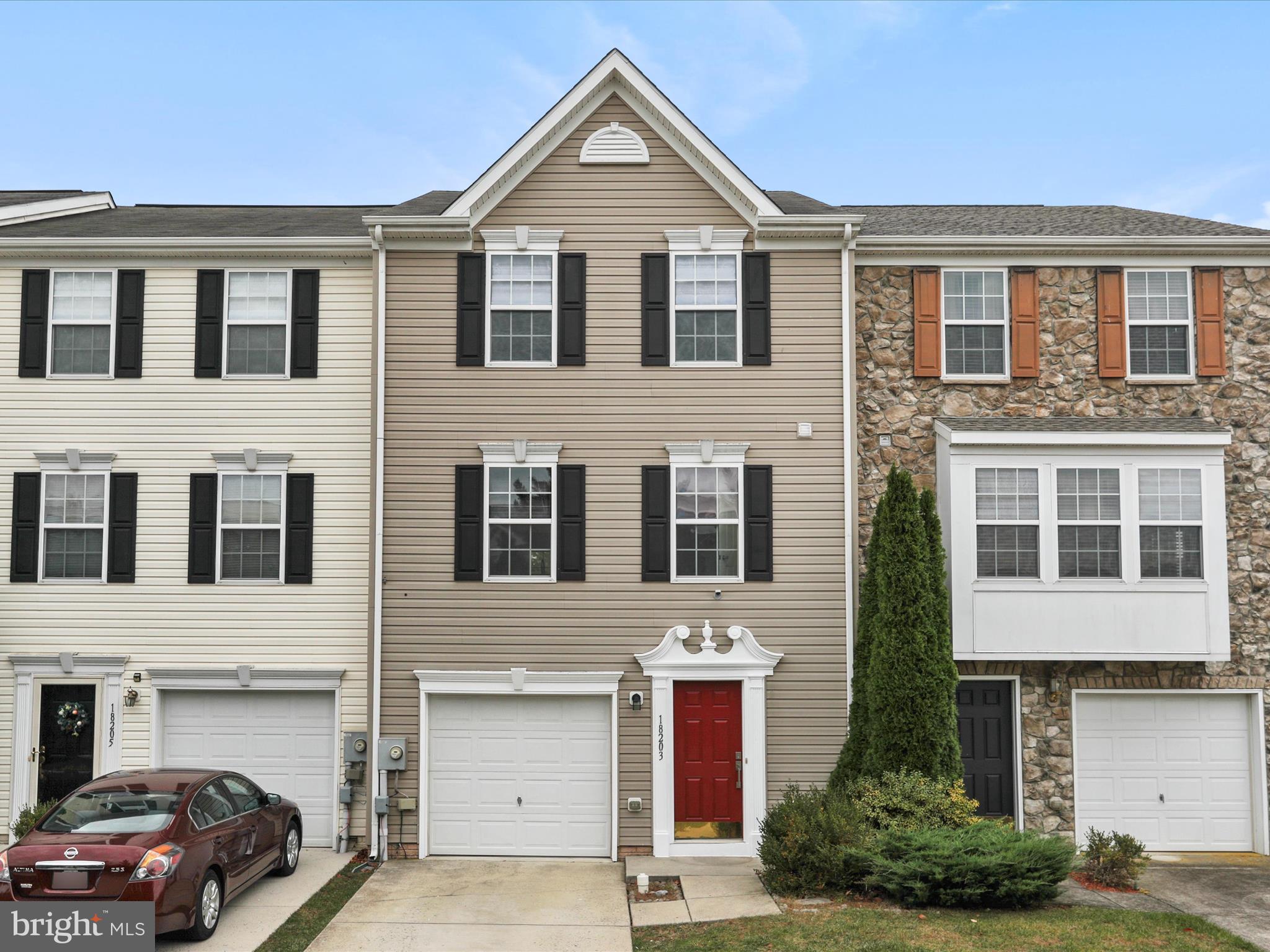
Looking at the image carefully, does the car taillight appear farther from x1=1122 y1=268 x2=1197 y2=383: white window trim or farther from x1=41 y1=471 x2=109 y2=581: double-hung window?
x1=1122 y1=268 x2=1197 y2=383: white window trim

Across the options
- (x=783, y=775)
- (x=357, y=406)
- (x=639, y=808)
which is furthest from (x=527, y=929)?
(x=357, y=406)

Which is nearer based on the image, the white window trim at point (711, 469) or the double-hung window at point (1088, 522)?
the double-hung window at point (1088, 522)

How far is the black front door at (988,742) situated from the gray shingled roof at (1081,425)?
10.7 ft

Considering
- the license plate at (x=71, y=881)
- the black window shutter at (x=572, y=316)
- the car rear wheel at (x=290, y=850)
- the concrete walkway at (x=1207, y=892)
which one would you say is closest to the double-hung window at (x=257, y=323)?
the black window shutter at (x=572, y=316)

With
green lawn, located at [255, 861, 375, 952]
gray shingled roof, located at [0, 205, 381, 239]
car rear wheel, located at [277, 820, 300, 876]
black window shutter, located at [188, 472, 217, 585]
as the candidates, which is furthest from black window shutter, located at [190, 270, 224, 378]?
green lawn, located at [255, 861, 375, 952]

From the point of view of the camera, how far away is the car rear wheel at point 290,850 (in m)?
11.4

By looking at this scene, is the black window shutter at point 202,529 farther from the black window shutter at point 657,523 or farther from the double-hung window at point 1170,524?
the double-hung window at point 1170,524

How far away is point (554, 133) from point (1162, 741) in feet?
36.5

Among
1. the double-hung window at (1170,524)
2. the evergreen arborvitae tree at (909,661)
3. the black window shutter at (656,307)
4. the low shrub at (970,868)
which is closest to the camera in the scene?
the low shrub at (970,868)

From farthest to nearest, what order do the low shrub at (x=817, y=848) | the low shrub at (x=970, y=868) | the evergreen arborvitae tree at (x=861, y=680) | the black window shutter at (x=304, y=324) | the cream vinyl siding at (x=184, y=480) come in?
the black window shutter at (x=304, y=324)
the cream vinyl siding at (x=184, y=480)
the evergreen arborvitae tree at (x=861, y=680)
the low shrub at (x=817, y=848)
the low shrub at (x=970, y=868)

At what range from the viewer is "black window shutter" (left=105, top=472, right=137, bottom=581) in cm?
1333

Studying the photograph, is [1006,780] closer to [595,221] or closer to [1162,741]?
[1162,741]

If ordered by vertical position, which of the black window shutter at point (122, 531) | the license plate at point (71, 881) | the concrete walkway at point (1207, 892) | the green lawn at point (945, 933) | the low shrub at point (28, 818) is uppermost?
the black window shutter at point (122, 531)

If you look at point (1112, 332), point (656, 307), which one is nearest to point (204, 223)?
point (656, 307)
